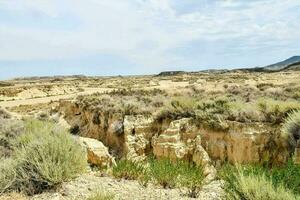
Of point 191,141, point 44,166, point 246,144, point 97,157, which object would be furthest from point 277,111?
point 44,166

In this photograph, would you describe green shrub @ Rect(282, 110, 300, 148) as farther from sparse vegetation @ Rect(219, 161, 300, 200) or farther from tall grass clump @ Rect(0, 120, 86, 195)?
tall grass clump @ Rect(0, 120, 86, 195)

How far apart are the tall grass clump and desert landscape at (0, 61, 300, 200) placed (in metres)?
0.02

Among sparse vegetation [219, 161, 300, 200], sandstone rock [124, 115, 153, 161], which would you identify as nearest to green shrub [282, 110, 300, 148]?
sparse vegetation [219, 161, 300, 200]

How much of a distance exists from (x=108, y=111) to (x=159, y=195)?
588 inches

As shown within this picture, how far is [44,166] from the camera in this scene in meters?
9.69

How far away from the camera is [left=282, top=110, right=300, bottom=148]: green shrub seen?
14.1 meters

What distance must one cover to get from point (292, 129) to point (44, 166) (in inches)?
310

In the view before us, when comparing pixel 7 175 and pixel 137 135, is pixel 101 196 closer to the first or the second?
pixel 7 175

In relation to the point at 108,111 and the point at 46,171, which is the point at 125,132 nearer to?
the point at 108,111

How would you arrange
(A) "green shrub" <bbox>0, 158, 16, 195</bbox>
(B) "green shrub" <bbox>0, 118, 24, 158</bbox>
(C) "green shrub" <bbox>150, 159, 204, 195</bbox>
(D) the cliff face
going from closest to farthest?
1. (A) "green shrub" <bbox>0, 158, 16, 195</bbox>
2. (C) "green shrub" <bbox>150, 159, 204, 195</bbox>
3. (B) "green shrub" <bbox>0, 118, 24, 158</bbox>
4. (D) the cliff face

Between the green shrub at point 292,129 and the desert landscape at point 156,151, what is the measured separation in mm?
31

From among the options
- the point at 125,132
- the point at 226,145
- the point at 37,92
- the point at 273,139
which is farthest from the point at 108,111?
the point at 37,92

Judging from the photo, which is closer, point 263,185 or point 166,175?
point 263,185

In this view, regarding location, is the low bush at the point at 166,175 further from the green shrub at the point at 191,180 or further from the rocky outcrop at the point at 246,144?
the rocky outcrop at the point at 246,144
